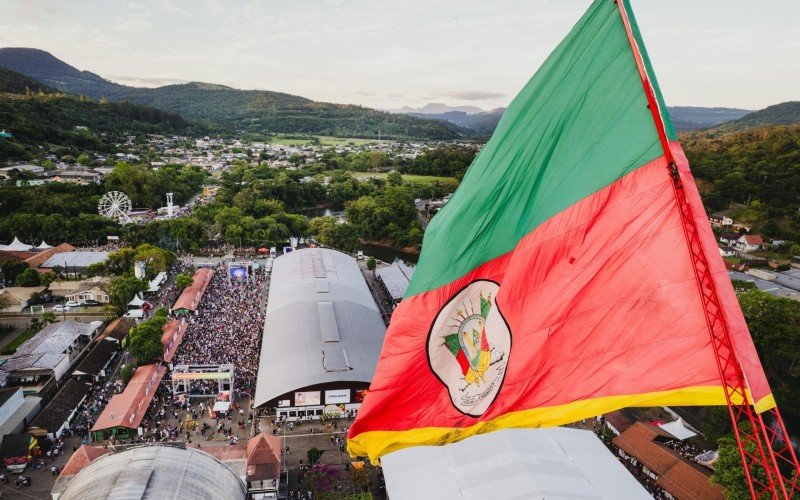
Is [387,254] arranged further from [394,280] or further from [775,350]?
[775,350]

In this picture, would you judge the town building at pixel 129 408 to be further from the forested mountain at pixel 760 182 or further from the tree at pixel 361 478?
the forested mountain at pixel 760 182

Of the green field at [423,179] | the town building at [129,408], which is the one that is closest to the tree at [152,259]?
the town building at [129,408]

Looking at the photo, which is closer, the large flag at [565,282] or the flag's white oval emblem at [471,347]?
the large flag at [565,282]

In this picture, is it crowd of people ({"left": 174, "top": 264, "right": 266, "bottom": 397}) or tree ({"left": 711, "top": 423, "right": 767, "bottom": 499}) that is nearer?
tree ({"left": 711, "top": 423, "right": 767, "bottom": 499})

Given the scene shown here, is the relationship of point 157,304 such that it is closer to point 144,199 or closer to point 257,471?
point 257,471

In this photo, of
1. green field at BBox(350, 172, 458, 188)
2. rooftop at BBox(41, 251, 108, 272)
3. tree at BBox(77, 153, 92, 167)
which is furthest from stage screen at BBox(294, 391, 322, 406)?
tree at BBox(77, 153, 92, 167)

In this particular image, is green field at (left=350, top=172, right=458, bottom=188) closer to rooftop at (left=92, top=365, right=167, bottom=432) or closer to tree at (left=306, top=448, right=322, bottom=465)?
rooftop at (left=92, top=365, right=167, bottom=432)

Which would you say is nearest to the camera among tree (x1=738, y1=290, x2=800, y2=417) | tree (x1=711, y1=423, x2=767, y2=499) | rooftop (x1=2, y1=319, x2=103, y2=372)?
tree (x1=711, y1=423, x2=767, y2=499)
